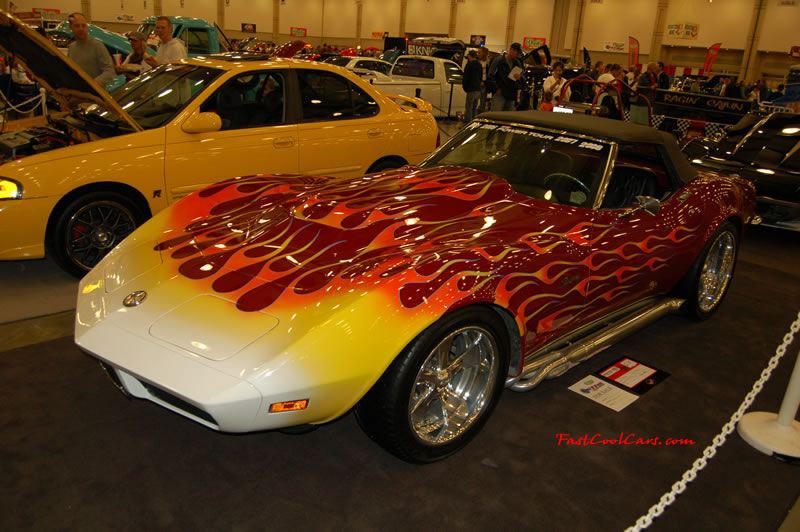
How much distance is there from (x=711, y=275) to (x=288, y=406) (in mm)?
3698

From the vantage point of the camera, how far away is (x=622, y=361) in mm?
3855

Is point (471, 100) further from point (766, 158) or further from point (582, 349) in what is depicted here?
point (582, 349)

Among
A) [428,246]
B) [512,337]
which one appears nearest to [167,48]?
[428,246]

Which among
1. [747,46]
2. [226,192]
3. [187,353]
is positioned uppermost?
[747,46]

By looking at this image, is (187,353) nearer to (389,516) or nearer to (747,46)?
(389,516)

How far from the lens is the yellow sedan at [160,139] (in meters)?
4.14

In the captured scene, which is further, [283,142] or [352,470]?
[283,142]

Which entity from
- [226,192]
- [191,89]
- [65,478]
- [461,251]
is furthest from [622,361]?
[191,89]

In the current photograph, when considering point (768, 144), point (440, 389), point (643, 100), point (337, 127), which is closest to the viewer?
point (440, 389)

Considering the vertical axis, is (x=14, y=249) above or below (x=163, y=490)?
above

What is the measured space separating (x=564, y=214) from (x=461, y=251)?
33.1 inches

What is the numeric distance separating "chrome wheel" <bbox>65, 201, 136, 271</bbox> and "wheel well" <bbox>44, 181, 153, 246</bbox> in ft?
0.29

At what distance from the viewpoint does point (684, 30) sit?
1155 inches

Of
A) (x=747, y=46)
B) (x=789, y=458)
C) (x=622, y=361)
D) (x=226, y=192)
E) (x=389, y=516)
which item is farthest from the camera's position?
(x=747, y=46)
